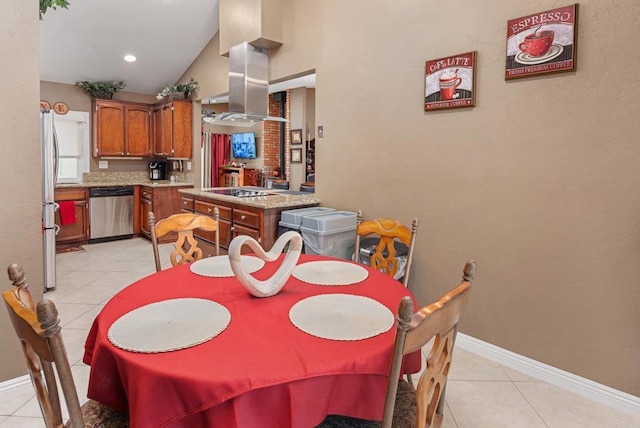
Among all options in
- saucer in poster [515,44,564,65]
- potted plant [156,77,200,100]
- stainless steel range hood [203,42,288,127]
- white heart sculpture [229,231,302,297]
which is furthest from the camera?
potted plant [156,77,200,100]

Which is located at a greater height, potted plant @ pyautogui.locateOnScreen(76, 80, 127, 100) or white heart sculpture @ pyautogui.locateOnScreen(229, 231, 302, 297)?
potted plant @ pyautogui.locateOnScreen(76, 80, 127, 100)

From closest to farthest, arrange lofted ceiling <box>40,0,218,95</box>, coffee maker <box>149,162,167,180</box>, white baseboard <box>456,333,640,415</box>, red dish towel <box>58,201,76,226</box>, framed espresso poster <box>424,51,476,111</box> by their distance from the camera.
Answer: white baseboard <box>456,333,640,415</box>, framed espresso poster <box>424,51,476,111</box>, lofted ceiling <box>40,0,218,95</box>, red dish towel <box>58,201,76,226</box>, coffee maker <box>149,162,167,180</box>

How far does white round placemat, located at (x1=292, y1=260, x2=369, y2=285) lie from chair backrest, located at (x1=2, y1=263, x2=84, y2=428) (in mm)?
970

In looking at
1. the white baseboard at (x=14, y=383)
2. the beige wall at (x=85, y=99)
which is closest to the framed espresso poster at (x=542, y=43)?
the white baseboard at (x=14, y=383)

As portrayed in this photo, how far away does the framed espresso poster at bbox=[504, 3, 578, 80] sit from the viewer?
214cm

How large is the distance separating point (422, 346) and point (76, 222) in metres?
6.13

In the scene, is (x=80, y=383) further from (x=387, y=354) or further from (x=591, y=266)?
(x=591, y=266)

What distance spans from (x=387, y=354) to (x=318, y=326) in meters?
0.24

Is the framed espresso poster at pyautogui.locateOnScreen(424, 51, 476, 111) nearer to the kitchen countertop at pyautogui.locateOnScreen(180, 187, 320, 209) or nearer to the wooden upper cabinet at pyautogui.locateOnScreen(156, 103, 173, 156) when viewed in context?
the kitchen countertop at pyautogui.locateOnScreen(180, 187, 320, 209)

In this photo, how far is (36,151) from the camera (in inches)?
86.1

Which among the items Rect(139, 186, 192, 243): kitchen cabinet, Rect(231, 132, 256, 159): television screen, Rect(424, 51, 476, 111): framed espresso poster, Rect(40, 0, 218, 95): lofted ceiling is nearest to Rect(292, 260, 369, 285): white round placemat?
Rect(424, 51, 476, 111): framed espresso poster

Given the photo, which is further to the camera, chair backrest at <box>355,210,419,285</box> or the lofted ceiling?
the lofted ceiling

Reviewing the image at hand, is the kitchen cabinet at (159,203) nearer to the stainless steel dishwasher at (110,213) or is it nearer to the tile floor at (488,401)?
the stainless steel dishwasher at (110,213)

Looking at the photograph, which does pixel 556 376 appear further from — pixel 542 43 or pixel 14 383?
pixel 14 383
